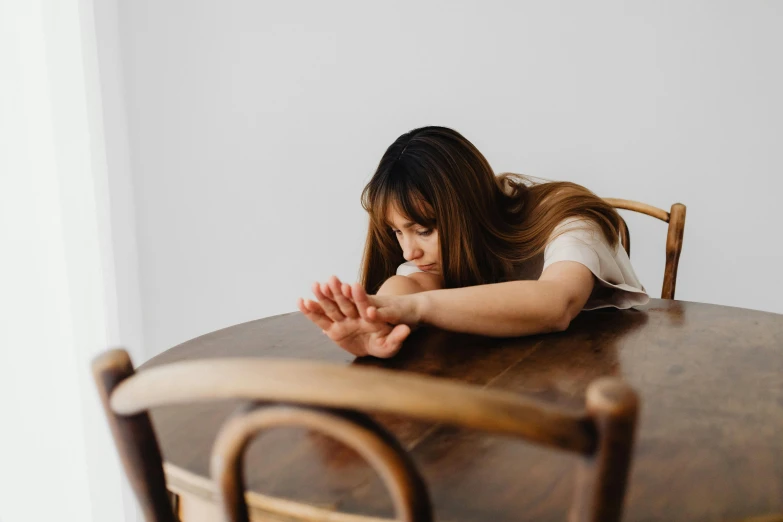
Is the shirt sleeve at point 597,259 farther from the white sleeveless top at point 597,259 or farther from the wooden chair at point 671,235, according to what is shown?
the wooden chair at point 671,235

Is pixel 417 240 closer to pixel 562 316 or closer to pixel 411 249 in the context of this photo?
pixel 411 249

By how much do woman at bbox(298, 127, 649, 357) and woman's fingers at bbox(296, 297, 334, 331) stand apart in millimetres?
94

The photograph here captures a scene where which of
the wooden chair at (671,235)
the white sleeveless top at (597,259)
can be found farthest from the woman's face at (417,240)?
the wooden chair at (671,235)

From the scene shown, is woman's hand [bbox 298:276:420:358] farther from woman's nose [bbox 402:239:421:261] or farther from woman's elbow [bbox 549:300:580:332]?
woman's nose [bbox 402:239:421:261]

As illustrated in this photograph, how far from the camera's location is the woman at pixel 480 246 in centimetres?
108

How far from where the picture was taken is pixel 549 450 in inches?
27.0

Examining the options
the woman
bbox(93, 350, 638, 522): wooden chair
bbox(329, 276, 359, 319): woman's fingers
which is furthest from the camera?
the woman

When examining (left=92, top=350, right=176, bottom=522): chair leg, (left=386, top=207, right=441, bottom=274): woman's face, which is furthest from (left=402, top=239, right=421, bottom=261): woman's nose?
(left=92, top=350, right=176, bottom=522): chair leg

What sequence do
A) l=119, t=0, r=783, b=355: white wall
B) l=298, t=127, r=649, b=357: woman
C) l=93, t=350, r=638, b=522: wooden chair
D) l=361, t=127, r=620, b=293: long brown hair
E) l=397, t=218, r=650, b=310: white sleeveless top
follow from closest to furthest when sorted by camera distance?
l=93, t=350, r=638, b=522: wooden chair, l=298, t=127, r=649, b=357: woman, l=397, t=218, r=650, b=310: white sleeveless top, l=361, t=127, r=620, b=293: long brown hair, l=119, t=0, r=783, b=355: white wall

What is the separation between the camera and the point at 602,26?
1.88 metres

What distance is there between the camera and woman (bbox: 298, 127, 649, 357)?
3.56ft

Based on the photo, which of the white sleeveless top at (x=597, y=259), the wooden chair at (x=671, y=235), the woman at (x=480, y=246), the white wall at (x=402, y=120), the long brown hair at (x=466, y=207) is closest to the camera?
the woman at (x=480, y=246)

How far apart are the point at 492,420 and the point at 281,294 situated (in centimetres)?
195

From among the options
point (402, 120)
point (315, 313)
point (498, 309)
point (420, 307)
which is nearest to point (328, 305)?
point (315, 313)
